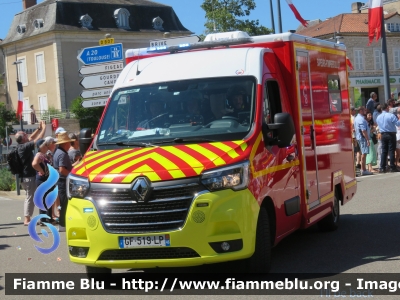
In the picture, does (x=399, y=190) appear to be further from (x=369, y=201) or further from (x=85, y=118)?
(x=85, y=118)

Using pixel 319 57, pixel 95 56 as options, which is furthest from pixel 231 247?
pixel 95 56

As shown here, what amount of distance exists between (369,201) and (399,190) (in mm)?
1954

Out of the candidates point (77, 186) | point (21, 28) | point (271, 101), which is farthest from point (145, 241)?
point (21, 28)

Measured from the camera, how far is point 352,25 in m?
83.1

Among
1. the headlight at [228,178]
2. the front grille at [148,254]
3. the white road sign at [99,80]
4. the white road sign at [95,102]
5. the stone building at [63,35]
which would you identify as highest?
the stone building at [63,35]

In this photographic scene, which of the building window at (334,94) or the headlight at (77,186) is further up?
the building window at (334,94)

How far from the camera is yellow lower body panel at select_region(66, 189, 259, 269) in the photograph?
7816 mm

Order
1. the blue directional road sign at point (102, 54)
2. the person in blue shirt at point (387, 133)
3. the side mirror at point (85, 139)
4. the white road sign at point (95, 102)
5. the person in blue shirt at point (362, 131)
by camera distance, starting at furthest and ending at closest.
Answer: the person in blue shirt at point (387, 133)
the person in blue shirt at point (362, 131)
the blue directional road sign at point (102, 54)
the white road sign at point (95, 102)
the side mirror at point (85, 139)

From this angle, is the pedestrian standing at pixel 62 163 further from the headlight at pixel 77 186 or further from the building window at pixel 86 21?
the building window at pixel 86 21

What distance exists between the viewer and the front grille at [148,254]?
7.94 metres

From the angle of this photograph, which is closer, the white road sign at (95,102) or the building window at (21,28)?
the white road sign at (95,102)

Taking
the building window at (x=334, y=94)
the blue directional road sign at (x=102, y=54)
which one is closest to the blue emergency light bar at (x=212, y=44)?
the building window at (x=334, y=94)

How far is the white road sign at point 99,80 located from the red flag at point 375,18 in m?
9.84

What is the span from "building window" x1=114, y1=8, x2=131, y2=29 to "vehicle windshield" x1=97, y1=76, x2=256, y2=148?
229 feet
